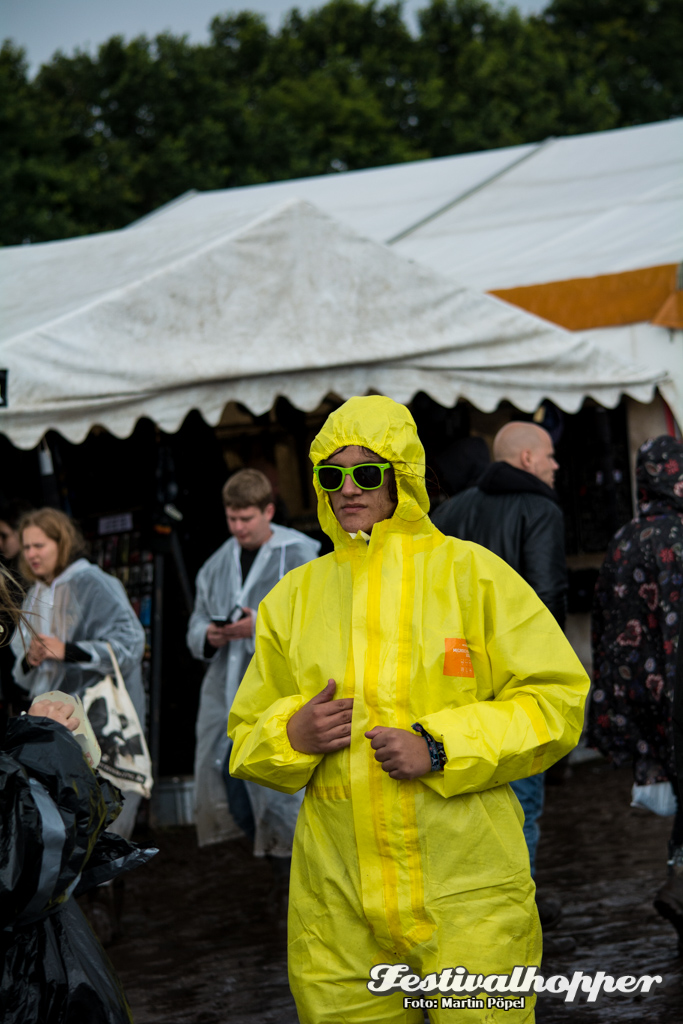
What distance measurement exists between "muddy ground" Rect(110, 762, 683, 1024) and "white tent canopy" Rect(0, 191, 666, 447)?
242 centimetres

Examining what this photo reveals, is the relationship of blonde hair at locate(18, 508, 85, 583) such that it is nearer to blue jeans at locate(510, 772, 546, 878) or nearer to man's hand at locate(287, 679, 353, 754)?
blue jeans at locate(510, 772, 546, 878)

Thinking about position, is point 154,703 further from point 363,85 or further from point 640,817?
point 363,85

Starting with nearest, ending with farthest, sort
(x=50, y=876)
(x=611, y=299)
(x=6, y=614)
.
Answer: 1. (x=50, y=876)
2. (x=6, y=614)
3. (x=611, y=299)

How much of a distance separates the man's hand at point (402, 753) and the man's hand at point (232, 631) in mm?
2949

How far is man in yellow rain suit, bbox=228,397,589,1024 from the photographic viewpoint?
102 inches

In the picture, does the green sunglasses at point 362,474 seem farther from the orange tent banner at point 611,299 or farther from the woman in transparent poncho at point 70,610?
the orange tent banner at point 611,299

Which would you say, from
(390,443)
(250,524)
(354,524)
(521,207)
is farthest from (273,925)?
(521,207)

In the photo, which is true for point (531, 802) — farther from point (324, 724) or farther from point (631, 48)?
point (631, 48)

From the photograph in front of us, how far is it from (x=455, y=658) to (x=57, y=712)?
91cm

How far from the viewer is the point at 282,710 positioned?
9.11 feet

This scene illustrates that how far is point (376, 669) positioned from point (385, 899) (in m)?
0.49

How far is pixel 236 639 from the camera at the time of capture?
5.68 m

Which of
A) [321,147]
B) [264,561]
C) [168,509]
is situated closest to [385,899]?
[264,561]

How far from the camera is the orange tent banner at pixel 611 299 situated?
7797 mm
